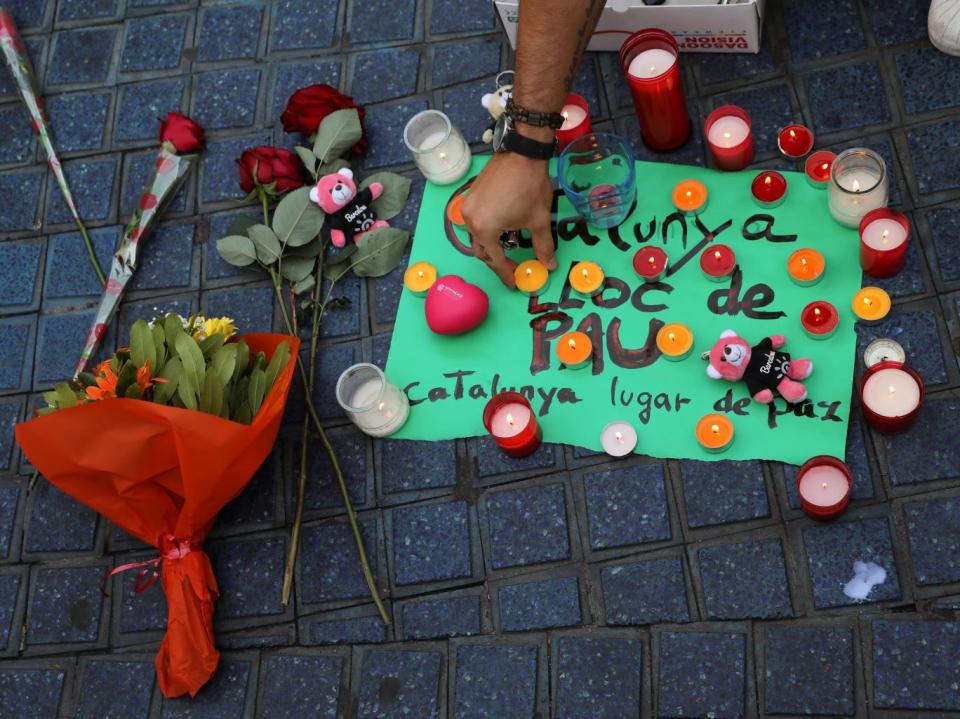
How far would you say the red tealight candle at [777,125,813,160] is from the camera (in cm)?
218

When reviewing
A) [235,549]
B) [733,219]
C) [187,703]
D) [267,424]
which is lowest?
[187,703]

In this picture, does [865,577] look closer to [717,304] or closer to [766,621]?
[766,621]

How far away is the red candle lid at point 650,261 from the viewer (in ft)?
6.98

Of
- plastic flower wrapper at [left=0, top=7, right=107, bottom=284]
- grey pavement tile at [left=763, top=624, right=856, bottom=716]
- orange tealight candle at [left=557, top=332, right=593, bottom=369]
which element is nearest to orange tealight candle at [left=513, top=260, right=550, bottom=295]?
orange tealight candle at [left=557, top=332, right=593, bottom=369]

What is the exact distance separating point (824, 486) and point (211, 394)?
1142 millimetres

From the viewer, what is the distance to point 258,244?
234cm

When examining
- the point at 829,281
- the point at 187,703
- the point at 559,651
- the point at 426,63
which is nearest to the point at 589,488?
the point at 559,651

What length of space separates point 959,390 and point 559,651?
0.89 metres

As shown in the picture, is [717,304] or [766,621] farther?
[717,304]

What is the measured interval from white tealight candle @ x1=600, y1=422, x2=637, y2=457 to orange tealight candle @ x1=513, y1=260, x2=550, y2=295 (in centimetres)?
34

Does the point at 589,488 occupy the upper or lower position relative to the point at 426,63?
lower

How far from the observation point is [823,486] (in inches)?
74.5

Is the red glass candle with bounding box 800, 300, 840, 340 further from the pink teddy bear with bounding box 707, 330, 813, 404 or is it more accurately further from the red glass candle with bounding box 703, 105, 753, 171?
the red glass candle with bounding box 703, 105, 753, 171

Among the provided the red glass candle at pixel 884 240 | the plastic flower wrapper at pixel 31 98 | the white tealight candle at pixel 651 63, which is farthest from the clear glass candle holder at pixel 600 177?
the plastic flower wrapper at pixel 31 98
